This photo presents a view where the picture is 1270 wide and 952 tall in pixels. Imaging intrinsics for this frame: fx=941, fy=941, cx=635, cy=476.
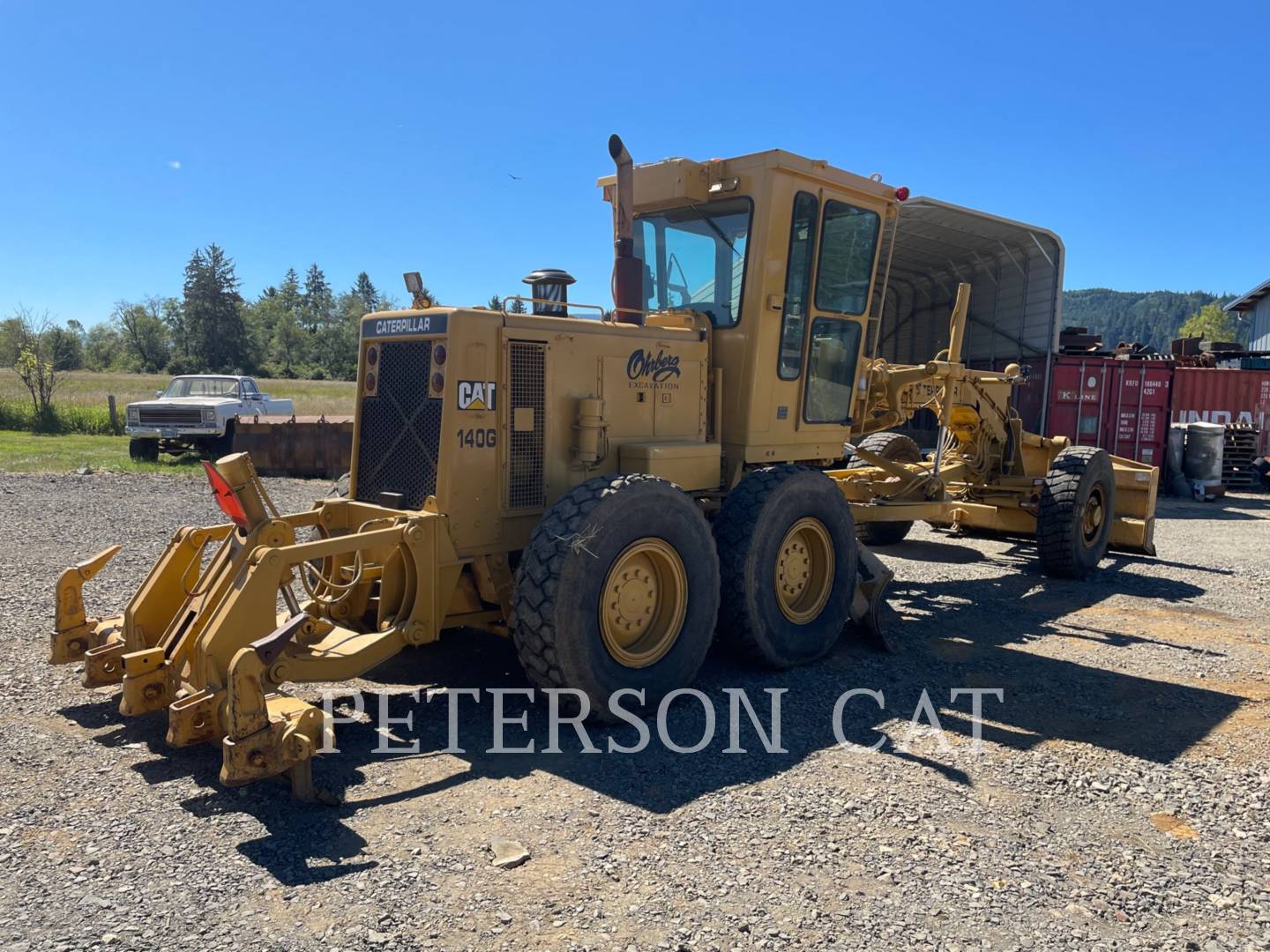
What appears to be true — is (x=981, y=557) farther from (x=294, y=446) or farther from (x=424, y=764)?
(x=294, y=446)

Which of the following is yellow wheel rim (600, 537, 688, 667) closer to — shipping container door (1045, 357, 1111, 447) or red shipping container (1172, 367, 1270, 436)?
shipping container door (1045, 357, 1111, 447)

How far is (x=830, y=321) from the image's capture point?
6746 millimetres

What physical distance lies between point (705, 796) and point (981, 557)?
7.38 metres

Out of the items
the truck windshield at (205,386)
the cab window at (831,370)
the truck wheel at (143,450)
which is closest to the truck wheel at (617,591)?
the cab window at (831,370)

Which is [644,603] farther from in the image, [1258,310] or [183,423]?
[1258,310]

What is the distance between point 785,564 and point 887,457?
13.7 ft

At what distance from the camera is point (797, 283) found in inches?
251

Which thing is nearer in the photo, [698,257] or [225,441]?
[698,257]

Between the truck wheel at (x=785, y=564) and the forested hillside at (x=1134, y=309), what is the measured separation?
473 feet

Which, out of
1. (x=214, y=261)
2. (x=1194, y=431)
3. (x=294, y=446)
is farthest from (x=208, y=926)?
(x=214, y=261)

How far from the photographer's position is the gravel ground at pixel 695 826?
125 inches

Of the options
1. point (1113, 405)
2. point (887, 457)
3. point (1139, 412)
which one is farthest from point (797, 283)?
point (1139, 412)

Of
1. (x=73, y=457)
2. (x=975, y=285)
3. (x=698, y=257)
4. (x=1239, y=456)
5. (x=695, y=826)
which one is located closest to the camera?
(x=695, y=826)

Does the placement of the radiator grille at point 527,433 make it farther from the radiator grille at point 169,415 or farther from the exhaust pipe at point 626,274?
the radiator grille at point 169,415
